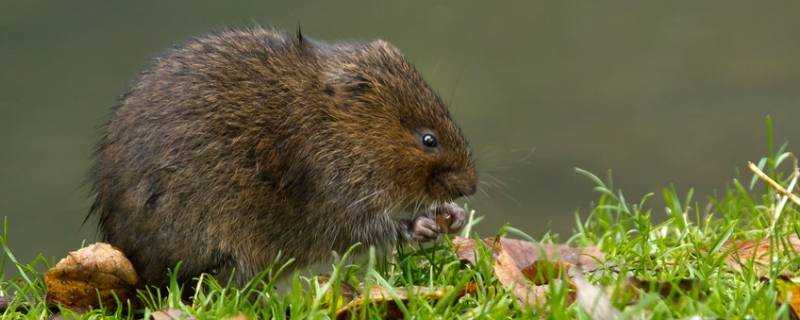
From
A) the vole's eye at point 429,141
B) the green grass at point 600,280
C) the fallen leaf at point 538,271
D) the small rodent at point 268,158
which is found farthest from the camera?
the vole's eye at point 429,141

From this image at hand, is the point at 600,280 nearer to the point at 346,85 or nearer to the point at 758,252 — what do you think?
the point at 758,252

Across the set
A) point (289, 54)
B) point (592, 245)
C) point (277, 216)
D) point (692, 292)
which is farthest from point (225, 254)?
point (692, 292)

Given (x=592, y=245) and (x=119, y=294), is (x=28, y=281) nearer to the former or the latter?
(x=119, y=294)

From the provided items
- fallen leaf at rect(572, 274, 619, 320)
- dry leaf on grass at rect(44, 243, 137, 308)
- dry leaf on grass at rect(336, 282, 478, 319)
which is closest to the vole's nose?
dry leaf on grass at rect(336, 282, 478, 319)

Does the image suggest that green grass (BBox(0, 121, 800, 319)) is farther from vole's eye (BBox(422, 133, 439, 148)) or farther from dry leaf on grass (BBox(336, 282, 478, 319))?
vole's eye (BBox(422, 133, 439, 148))

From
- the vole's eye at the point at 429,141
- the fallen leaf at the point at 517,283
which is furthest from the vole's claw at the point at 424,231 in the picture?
the fallen leaf at the point at 517,283

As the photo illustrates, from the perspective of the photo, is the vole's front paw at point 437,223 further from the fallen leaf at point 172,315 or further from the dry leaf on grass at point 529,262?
the fallen leaf at point 172,315
